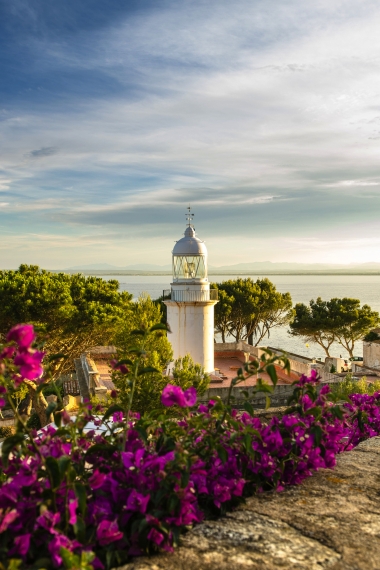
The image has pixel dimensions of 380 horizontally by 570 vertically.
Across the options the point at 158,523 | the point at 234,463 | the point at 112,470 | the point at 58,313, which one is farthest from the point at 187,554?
the point at 58,313

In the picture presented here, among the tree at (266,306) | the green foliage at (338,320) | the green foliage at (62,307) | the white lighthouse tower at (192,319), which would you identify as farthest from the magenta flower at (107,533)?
the green foliage at (338,320)

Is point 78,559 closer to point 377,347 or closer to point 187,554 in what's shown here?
point 187,554

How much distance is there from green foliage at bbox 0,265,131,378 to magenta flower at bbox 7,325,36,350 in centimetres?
2036

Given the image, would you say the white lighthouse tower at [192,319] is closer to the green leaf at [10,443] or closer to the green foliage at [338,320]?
the green foliage at [338,320]

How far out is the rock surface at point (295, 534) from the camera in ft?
5.71

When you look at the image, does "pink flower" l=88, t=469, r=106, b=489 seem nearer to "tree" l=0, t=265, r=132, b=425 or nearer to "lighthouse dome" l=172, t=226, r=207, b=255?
"tree" l=0, t=265, r=132, b=425

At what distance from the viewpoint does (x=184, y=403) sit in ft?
6.98

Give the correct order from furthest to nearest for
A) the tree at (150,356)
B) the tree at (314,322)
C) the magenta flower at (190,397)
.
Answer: the tree at (314,322) → the tree at (150,356) → the magenta flower at (190,397)

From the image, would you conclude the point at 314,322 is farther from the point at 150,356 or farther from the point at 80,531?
the point at 80,531

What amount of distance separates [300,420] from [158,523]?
114cm

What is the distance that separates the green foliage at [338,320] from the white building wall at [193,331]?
2176 cm

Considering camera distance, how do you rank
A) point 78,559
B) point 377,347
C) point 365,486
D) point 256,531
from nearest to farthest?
1. point 78,559
2. point 256,531
3. point 365,486
4. point 377,347

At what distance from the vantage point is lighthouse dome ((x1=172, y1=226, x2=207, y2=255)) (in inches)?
992

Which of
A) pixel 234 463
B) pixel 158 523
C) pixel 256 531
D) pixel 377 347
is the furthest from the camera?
pixel 377 347
